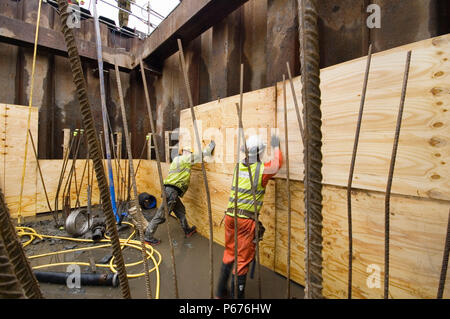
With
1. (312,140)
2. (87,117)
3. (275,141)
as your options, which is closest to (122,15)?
(275,141)

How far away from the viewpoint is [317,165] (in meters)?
0.68

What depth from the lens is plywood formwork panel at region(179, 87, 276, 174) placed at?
2.65 meters

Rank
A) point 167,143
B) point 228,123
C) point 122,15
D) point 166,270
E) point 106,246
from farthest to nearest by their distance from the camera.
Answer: point 122,15
point 167,143
point 106,246
point 228,123
point 166,270

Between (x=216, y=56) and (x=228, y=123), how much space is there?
5.35ft

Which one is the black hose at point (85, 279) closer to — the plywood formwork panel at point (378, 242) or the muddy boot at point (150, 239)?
the muddy boot at point (150, 239)

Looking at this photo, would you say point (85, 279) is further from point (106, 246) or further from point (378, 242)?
point (378, 242)

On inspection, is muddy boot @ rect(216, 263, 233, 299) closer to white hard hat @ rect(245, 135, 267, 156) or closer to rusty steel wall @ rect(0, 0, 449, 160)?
white hard hat @ rect(245, 135, 267, 156)

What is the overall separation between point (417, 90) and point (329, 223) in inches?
56.5

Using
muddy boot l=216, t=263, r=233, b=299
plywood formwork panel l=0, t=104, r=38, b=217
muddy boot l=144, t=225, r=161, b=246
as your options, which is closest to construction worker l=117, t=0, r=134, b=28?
plywood formwork panel l=0, t=104, r=38, b=217

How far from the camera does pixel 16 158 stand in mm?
4324

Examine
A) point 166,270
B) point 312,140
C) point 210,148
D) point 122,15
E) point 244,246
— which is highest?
point 122,15

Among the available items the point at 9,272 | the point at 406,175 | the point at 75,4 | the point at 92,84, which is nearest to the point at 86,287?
the point at 9,272

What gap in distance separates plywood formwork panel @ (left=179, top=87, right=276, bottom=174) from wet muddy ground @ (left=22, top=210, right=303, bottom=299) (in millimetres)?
1411
